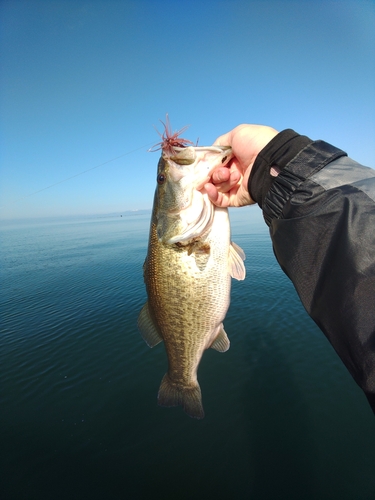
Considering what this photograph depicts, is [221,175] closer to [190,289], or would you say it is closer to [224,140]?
[224,140]

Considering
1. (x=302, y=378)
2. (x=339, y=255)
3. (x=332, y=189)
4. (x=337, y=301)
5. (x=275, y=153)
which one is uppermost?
(x=275, y=153)

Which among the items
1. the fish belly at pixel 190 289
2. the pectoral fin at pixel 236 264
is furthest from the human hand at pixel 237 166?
the pectoral fin at pixel 236 264

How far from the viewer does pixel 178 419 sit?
20.5 feet

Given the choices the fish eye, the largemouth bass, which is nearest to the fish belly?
the largemouth bass

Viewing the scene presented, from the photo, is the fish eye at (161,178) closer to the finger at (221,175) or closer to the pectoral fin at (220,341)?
the finger at (221,175)

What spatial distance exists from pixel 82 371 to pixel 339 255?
29.1ft

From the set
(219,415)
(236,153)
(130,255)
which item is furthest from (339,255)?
(130,255)

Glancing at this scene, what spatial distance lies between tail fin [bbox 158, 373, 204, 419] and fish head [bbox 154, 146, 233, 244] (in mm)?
1924

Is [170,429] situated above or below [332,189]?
below

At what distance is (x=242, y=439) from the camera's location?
18.5 ft

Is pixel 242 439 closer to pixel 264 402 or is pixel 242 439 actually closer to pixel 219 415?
pixel 219 415

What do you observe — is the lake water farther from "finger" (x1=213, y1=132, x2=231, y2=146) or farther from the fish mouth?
"finger" (x1=213, y1=132, x2=231, y2=146)

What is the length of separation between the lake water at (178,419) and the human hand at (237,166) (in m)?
5.54

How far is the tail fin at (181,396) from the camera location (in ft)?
10.2
